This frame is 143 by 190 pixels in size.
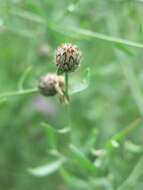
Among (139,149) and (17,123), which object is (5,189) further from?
(139,149)

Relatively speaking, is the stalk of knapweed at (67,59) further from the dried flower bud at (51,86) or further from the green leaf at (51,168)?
the green leaf at (51,168)

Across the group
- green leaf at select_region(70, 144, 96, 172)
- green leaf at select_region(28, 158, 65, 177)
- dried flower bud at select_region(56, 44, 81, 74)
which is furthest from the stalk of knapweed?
green leaf at select_region(28, 158, 65, 177)

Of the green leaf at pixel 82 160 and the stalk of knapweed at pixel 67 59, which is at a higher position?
the stalk of knapweed at pixel 67 59

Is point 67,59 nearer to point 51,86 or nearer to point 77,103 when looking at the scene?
point 51,86

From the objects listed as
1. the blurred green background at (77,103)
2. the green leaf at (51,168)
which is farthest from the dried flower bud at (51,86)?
the green leaf at (51,168)

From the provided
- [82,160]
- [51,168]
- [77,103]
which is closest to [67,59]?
[82,160]

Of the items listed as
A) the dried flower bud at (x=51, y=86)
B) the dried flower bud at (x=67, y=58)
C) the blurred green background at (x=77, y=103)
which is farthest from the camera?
the blurred green background at (x=77, y=103)

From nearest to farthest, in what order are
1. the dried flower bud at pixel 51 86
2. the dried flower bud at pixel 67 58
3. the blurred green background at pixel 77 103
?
the dried flower bud at pixel 67 58, the dried flower bud at pixel 51 86, the blurred green background at pixel 77 103

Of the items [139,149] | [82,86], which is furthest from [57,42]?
[82,86]
